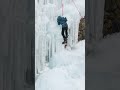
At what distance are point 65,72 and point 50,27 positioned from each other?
1082 mm

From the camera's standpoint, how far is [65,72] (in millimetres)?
4664

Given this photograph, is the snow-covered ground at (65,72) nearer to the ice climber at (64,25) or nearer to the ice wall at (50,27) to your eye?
the ice wall at (50,27)

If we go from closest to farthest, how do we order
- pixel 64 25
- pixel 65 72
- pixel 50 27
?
pixel 65 72
pixel 50 27
pixel 64 25

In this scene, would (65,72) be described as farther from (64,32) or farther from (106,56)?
(106,56)

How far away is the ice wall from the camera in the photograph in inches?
183

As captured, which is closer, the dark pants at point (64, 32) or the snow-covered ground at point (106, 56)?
the snow-covered ground at point (106, 56)

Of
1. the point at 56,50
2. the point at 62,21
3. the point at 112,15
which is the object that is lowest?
the point at 56,50

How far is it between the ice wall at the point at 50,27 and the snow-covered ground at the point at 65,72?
14 cm

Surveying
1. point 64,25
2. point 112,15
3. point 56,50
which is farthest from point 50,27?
point 112,15

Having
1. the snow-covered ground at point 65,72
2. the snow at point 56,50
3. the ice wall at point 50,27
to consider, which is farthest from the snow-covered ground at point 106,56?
the ice wall at point 50,27

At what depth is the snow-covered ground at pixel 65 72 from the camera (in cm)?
379
